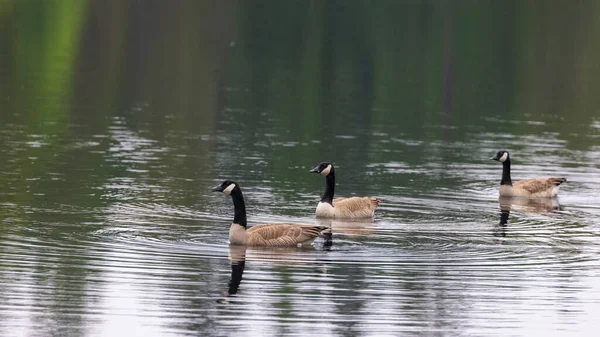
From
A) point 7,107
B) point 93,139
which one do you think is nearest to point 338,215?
point 93,139

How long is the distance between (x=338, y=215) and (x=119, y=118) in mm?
18078

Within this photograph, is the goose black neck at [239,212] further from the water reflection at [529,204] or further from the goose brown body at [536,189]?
the goose brown body at [536,189]

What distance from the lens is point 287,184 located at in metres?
30.9

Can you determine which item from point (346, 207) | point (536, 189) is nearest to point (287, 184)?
point (346, 207)

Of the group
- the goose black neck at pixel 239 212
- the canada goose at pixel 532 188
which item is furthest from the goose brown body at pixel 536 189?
the goose black neck at pixel 239 212

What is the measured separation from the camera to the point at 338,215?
26516mm

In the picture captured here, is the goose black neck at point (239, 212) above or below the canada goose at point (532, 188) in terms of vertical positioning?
above

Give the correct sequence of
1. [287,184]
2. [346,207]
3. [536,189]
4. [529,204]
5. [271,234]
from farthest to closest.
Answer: [287,184] → [536,189] → [529,204] → [346,207] → [271,234]

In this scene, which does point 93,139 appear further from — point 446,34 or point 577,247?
point 446,34

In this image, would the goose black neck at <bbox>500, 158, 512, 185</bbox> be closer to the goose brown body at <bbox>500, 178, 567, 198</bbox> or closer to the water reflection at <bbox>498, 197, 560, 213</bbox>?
the goose brown body at <bbox>500, 178, 567, 198</bbox>

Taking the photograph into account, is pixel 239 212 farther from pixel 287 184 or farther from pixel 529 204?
pixel 529 204

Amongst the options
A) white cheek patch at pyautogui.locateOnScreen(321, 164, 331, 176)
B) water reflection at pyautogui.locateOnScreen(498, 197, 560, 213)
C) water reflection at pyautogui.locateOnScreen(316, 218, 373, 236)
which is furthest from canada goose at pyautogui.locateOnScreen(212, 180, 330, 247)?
water reflection at pyautogui.locateOnScreen(498, 197, 560, 213)

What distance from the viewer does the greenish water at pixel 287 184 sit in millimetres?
17734

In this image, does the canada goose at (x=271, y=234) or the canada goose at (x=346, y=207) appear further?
the canada goose at (x=346, y=207)
